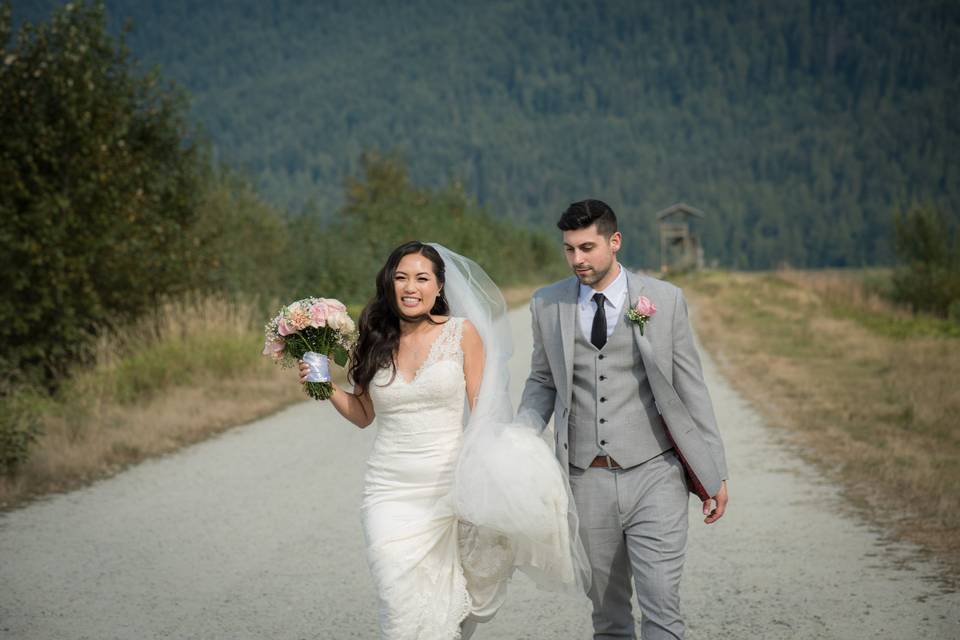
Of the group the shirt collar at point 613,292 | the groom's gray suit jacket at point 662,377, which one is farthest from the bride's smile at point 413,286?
the shirt collar at point 613,292

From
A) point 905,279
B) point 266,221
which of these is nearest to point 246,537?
point 266,221

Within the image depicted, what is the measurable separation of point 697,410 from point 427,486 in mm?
1234

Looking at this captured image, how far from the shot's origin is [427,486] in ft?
16.0

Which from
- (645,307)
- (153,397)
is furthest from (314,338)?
(153,397)

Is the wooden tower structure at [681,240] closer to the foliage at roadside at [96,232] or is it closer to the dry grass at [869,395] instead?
the dry grass at [869,395]

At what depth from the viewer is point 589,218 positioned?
14.9 ft

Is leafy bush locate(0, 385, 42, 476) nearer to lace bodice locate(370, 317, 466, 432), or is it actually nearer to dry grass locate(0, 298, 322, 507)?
dry grass locate(0, 298, 322, 507)

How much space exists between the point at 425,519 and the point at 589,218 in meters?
1.49

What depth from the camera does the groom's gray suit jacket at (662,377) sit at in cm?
455

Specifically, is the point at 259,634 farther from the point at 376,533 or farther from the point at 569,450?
the point at 569,450

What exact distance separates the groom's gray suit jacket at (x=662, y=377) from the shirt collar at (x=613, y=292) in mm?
30

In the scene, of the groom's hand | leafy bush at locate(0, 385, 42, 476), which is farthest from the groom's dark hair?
leafy bush at locate(0, 385, 42, 476)

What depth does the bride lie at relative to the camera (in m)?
4.57

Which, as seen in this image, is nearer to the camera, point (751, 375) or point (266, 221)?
point (751, 375)
